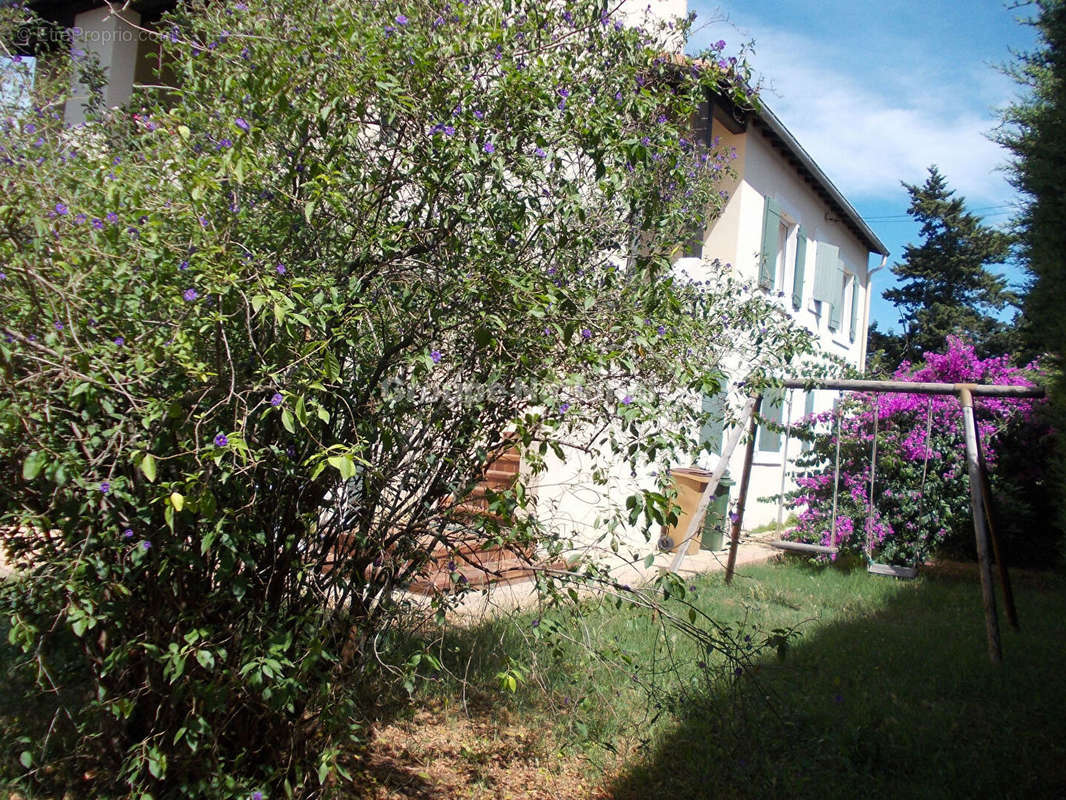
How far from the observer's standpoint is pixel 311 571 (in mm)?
2588

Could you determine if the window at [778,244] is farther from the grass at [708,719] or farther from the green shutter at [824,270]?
the grass at [708,719]

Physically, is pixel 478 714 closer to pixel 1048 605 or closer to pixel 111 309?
pixel 111 309

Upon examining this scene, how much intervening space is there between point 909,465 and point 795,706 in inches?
227

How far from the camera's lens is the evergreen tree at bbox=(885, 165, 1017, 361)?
90.0ft

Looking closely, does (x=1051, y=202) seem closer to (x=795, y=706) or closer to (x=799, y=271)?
(x=795, y=706)

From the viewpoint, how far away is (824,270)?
47.2 feet

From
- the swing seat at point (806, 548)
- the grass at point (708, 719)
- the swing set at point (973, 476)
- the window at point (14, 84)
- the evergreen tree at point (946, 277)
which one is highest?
the evergreen tree at point (946, 277)

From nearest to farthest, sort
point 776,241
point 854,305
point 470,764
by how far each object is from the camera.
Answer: point 470,764 < point 776,241 < point 854,305

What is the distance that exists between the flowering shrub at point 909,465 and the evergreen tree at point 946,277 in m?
19.5

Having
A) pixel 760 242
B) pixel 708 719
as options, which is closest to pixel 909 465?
pixel 760 242

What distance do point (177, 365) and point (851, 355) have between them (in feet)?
58.0

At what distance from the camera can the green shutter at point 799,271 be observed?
13.5 metres

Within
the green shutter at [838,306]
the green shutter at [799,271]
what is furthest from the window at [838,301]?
the green shutter at [799,271]

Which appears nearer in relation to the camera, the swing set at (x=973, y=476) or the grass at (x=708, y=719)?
the grass at (x=708, y=719)
